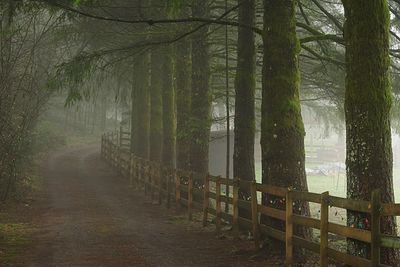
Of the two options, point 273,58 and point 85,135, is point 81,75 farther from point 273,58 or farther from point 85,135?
point 85,135

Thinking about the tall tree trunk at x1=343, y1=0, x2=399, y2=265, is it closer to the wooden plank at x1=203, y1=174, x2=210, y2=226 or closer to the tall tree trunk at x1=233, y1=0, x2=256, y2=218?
the tall tree trunk at x1=233, y1=0, x2=256, y2=218

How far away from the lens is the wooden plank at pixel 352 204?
6059mm

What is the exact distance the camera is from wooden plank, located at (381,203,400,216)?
5.62 meters

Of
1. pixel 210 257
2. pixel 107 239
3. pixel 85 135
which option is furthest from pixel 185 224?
pixel 85 135

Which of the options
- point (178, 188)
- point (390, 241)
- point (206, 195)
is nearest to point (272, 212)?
point (390, 241)

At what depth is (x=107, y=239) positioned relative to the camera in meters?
10.8

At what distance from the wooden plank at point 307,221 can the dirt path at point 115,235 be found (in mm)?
1429

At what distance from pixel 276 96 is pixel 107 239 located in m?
4.82

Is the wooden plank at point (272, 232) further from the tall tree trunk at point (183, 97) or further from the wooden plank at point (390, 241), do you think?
the tall tree trunk at point (183, 97)

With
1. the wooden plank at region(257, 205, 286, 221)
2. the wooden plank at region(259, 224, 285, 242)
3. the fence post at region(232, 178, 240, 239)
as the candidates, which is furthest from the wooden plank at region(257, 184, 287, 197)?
the fence post at region(232, 178, 240, 239)

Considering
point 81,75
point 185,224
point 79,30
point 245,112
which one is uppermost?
point 79,30

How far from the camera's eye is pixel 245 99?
39.7 feet

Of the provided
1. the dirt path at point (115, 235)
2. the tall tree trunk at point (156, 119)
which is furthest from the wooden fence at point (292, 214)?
the tall tree trunk at point (156, 119)

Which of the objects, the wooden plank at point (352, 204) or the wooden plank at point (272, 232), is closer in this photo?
the wooden plank at point (352, 204)
